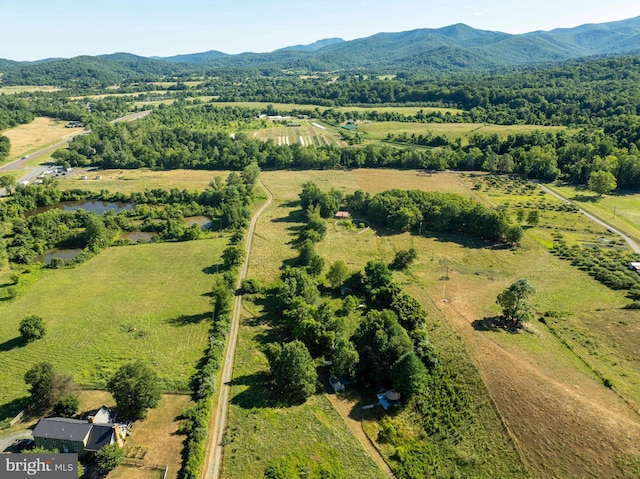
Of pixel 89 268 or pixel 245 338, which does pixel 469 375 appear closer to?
pixel 245 338

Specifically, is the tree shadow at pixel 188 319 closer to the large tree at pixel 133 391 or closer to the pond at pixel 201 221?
the large tree at pixel 133 391

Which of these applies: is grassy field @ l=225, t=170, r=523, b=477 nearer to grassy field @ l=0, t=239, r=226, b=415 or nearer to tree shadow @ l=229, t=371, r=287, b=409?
tree shadow @ l=229, t=371, r=287, b=409

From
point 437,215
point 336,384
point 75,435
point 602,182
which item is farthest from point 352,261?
point 602,182

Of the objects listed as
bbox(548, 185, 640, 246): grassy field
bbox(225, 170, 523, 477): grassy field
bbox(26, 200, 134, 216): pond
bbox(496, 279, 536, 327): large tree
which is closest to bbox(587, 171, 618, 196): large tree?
bbox(548, 185, 640, 246): grassy field

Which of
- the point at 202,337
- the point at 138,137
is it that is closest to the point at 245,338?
the point at 202,337

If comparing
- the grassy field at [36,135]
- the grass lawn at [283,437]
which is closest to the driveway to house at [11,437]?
the grass lawn at [283,437]
